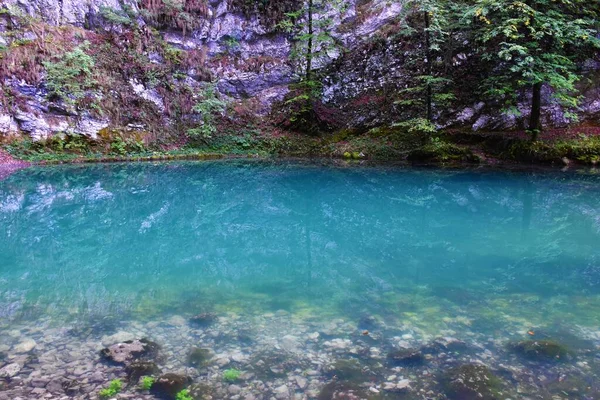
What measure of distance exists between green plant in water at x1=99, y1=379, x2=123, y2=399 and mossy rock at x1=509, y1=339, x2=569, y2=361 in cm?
361

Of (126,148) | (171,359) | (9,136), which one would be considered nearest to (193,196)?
(171,359)

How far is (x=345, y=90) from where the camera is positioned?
24359mm

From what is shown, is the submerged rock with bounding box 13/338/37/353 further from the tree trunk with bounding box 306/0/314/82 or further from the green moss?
the tree trunk with bounding box 306/0/314/82

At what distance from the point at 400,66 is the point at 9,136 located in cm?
1997

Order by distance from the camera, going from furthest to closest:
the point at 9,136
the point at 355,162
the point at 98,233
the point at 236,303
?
the point at 355,162 → the point at 9,136 → the point at 98,233 → the point at 236,303

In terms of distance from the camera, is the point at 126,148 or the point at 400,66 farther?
the point at 400,66

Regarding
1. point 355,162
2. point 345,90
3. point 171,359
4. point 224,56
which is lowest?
point 171,359

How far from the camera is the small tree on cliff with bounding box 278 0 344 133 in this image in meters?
22.5

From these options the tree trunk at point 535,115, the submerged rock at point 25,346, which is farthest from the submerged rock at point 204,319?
the tree trunk at point 535,115

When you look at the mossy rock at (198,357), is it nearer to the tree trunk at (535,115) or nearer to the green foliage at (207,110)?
the tree trunk at (535,115)

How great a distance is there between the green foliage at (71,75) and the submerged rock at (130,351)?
18835 mm

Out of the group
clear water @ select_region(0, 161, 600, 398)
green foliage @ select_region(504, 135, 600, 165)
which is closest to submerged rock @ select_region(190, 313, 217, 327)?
clear water @ select_region(0, 161, 600, 398)

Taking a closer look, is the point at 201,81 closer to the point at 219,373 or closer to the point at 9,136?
→ the point at 9,136

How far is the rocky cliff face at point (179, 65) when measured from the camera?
18734 mm
